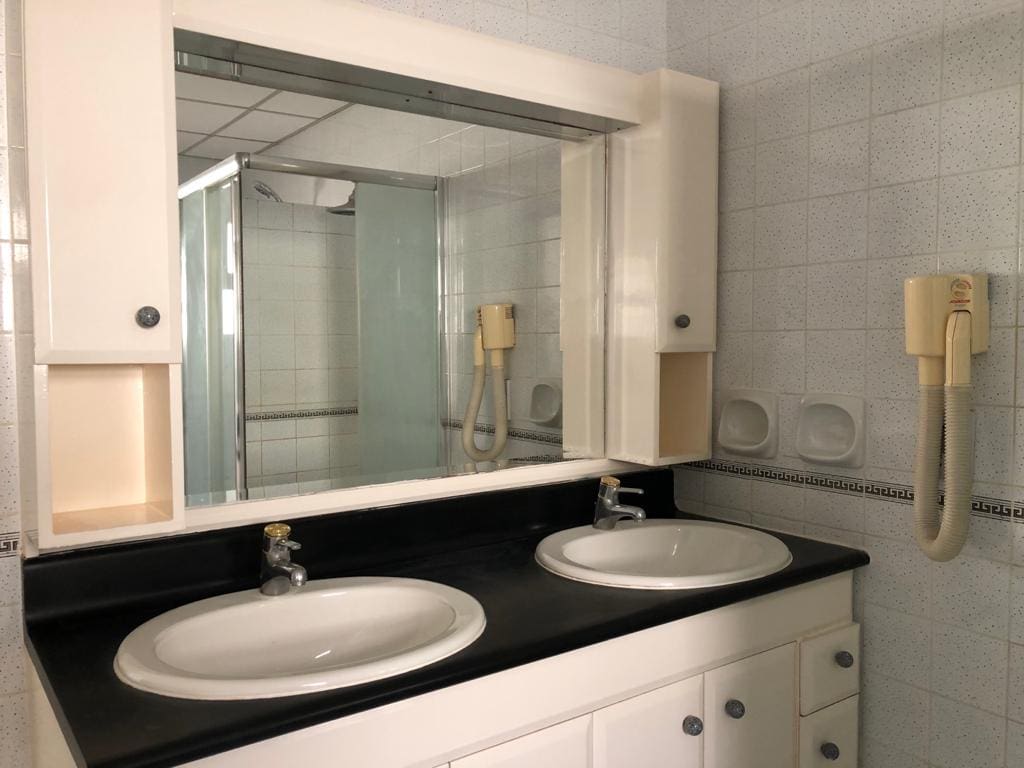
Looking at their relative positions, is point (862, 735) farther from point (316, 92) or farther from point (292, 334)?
point (316, 92)

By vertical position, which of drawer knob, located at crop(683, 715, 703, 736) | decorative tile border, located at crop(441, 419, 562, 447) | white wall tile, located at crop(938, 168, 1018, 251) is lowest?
drawer knob, located at crop(683, 715, 703, 736)

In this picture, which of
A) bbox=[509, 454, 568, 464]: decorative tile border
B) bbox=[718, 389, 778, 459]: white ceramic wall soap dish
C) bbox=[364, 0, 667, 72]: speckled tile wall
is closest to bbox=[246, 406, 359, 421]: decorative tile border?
bbox=[509, 454, 568, 464]: decorative tile border

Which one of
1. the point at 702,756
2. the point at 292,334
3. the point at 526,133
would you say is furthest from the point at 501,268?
the point at 702,756

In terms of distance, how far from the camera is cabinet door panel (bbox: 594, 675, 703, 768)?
1.37m

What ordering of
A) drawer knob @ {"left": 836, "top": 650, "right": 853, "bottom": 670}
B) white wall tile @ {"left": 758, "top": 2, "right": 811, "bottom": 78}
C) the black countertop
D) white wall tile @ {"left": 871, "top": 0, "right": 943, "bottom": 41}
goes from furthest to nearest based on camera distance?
white wall tile @ {"left": 758, "top": 2, "right": 811, "bottom": 78} → drawer knob @ {"left": 836, "top": 650, "right": 853, "bottom": 670} → white wall tile @ {"left": 871, "top": 0, "right": 943, "bottom": 41} → the black countertop

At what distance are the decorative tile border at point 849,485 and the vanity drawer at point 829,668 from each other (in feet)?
0.93

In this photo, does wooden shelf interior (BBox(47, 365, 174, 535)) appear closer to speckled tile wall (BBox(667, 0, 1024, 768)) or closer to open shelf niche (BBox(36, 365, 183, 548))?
open shelf niche (BBox(36, 365, 183, 548))

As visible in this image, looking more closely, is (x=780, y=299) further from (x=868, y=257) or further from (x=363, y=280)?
(x=363, y=280)

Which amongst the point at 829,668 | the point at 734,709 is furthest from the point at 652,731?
the point at 829,668

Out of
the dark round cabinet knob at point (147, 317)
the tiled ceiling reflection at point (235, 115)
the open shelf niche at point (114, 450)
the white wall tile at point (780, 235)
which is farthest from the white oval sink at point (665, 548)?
the tiled ceiling reflection at point (235, 115)

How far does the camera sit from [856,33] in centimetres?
171

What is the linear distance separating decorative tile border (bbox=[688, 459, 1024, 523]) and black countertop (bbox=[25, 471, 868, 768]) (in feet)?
0.43

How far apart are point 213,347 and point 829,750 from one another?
1447 mm

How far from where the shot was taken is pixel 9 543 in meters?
1.32
